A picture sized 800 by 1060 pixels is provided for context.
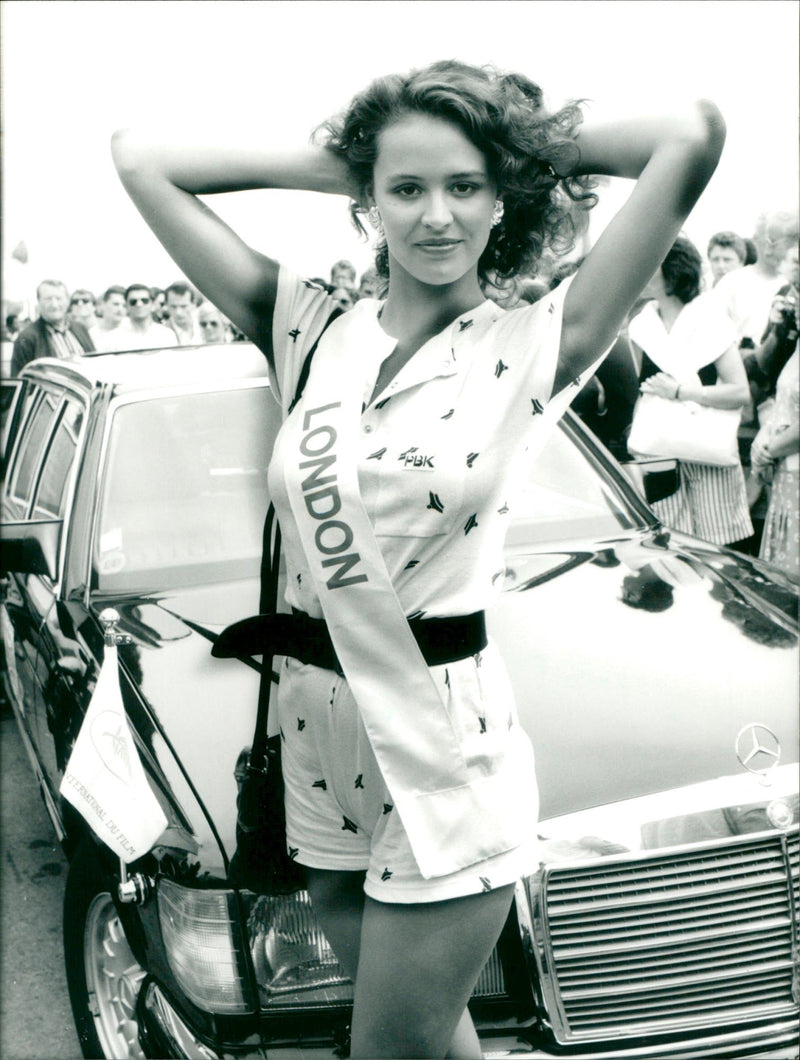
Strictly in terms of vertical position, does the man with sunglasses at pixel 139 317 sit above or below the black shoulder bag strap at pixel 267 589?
below

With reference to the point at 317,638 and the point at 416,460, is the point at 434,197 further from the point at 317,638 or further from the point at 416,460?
the point at 317,638

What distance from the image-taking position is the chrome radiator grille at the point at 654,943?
76.6 inches

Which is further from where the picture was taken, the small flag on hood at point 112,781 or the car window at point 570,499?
the car window at point 570,499

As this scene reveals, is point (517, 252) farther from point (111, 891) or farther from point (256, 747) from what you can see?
point (111, 891)

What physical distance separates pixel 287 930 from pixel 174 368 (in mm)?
1816

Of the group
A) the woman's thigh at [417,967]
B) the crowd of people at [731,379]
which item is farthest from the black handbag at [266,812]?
the crowd of people at [731,379]

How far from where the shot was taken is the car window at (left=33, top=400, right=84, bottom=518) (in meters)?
3.21

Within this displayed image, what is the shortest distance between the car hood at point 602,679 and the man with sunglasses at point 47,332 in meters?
5.36

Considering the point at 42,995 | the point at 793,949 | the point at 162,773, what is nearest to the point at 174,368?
the point at 162,773

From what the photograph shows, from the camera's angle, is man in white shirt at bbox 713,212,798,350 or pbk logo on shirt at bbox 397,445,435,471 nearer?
pbk logo on shirt at bbox 397,445,435,471

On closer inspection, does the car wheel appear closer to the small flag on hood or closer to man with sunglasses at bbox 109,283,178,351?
the small flag on hood

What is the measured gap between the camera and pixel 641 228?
1492 millimetres

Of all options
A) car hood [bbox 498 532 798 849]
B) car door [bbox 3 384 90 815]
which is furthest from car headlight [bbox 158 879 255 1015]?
car door [bbox 3 384 90 815]

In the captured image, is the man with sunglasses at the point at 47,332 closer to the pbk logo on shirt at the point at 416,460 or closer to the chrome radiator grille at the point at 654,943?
the chrome radiator grille at the point at 654,943
